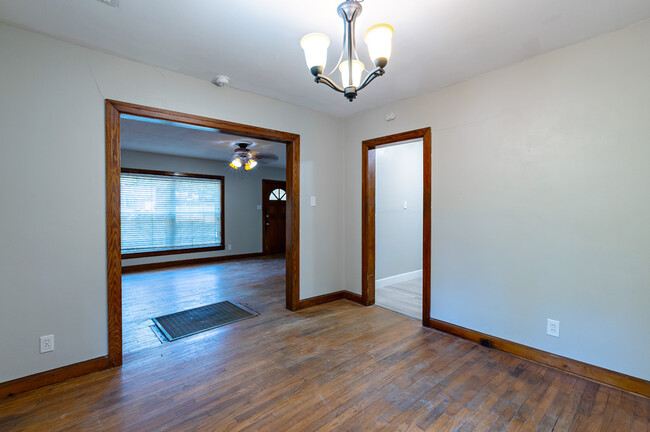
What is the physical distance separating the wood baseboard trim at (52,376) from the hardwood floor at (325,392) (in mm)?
57

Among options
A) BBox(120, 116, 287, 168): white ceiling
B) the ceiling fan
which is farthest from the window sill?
the ceiling fan

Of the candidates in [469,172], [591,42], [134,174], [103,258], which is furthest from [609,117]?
[134,174]

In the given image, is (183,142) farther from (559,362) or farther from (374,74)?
(559,362)

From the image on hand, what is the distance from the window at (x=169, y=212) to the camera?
6.06 metres

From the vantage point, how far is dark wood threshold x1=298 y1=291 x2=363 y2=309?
3.72 m

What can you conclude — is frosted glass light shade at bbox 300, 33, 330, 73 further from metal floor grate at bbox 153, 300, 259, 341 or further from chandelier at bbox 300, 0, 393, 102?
metal floor grate at bbox 153, 300, 259, 341

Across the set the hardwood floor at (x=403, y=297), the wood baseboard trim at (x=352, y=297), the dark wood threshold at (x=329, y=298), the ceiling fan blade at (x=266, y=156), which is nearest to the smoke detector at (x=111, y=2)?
the dark wood threshold at (x=329, y=298)

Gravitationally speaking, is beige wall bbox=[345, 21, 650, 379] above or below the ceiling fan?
below

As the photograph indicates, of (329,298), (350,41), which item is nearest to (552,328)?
(329,298)

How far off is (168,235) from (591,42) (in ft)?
23.6

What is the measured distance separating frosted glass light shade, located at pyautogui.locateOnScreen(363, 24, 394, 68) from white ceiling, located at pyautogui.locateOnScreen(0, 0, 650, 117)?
1.29 feet

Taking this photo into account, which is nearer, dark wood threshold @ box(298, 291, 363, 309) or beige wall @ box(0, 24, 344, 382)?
beige wall @ box(0, 24, 344, 382)

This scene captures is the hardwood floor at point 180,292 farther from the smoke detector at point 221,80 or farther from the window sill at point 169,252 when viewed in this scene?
the smoke detector at point 221,80

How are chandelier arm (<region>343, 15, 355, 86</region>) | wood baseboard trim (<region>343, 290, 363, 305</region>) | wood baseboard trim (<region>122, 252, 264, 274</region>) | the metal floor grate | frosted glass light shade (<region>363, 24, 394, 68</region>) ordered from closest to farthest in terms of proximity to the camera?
frosted glass light shade (<region>363, 24, 394, 68</region>), chandelier arm (<region>343, 15, 355, 86</region>), the metal floor grate, wood baseboard trim (<region>343, 290, 363, 305</region>), wood baseboard trim (<region>122, 252, 264, 274</region>)
